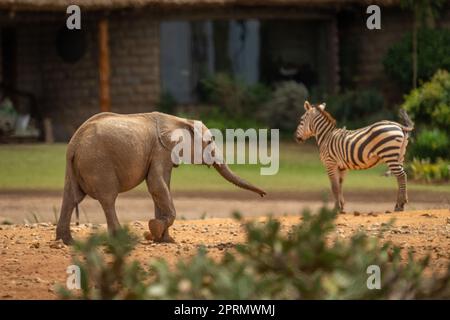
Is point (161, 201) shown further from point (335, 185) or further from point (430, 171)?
point (430, 171)

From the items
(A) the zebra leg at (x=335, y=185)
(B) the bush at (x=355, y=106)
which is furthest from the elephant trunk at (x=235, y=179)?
(B) the bush at (x=355, y=106)

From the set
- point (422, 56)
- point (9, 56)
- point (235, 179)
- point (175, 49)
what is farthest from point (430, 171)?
point (9, 56)

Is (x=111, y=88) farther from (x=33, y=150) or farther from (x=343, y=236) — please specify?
(x=343, y=236)

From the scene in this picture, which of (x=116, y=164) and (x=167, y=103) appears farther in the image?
(x=167, y=103)

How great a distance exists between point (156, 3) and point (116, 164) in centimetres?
1145

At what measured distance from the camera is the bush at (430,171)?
15391 millimetres

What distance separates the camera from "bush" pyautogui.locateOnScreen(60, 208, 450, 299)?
16.4ft

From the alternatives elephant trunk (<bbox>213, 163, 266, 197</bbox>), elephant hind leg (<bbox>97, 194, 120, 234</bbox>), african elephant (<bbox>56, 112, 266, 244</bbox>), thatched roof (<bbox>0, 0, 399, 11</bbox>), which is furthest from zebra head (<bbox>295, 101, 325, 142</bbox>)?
thatched roof (<bbox>0, 0, 399, 11</bbox>)

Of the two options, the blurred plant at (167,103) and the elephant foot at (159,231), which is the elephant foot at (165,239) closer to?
the elephant foot at (159,231)

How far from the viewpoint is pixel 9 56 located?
23203 mm

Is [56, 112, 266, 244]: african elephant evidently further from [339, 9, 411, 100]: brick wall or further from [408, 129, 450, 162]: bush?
[339, 9, 411, 100]: brick wall

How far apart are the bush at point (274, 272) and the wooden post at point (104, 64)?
14646 mm
